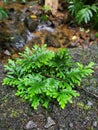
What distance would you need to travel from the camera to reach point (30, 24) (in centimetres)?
655

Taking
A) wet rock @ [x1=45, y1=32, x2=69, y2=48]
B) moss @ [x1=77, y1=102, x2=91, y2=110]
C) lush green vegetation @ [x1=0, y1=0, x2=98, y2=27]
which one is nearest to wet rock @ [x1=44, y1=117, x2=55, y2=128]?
moss @ [x1=77, y1=102, x2=91, y2=110]

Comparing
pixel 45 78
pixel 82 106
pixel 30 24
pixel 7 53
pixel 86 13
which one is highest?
pixel 86 13

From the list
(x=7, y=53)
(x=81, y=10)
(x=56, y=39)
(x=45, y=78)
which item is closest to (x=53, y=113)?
(x=45, y=78)

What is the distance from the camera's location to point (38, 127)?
343 centimetres

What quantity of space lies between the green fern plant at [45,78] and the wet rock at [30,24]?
266 centimetres

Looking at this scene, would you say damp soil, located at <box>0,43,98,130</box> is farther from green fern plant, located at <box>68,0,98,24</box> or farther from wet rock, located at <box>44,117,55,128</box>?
green fern plant, located at <box>68,0,98,24</box>

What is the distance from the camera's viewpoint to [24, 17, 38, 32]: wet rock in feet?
21.4

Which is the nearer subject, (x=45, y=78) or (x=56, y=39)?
(x=45, y=78)

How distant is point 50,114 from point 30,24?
3447mm

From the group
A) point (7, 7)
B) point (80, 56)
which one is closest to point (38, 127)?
point (80, 56)

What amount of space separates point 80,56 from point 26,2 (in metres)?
3.34

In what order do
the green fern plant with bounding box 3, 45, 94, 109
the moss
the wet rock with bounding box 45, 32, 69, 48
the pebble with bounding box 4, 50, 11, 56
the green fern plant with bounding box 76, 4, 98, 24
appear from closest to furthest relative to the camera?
the green fern plant with bounding box 3, 45, 94, 109, the moss, the pebble with bounding box 4, 50, 11, 56, the wet rock with bounding box 45, 32, 69, 48, the green fern plant with bounding box 76, 4, 98, 24

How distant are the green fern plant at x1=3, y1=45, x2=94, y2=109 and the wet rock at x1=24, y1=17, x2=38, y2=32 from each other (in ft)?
8.73

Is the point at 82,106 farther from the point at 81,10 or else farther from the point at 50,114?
the point at 81,10
